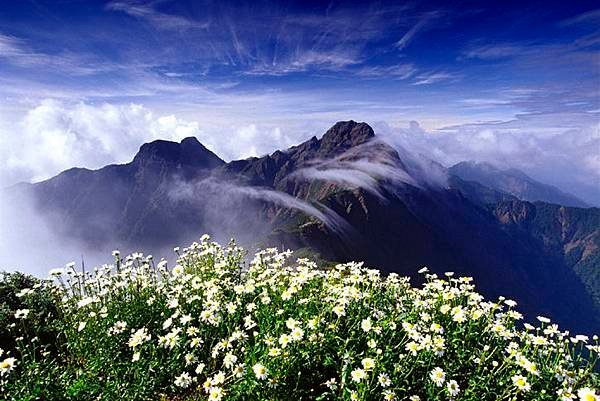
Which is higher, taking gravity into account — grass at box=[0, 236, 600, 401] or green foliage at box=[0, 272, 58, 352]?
grass at box=[0, 236, 600, 401]

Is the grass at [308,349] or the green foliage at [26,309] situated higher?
the grass at [308,349]

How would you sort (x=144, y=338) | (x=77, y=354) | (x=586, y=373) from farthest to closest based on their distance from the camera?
1. (x=77, y=354)
2. (x=144, y=338)
3. (x=586, y=373)

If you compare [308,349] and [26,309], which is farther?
[26,309]

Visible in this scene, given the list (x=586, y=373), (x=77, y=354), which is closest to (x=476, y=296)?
(x=586, y=373)

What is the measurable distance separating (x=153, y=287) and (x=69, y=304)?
5.72 ft

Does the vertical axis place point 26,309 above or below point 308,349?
below

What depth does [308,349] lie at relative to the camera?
20.5ft

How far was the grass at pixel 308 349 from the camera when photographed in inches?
233

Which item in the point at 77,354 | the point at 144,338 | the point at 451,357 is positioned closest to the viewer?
the point at 451,357

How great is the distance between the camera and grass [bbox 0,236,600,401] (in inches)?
233

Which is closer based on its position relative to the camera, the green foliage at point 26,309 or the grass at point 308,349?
the grass at point 308,349

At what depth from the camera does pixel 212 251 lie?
10570 millimetres

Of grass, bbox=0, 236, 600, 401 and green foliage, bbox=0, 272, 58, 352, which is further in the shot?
green foliage, bbox=0, 272, 58, 352

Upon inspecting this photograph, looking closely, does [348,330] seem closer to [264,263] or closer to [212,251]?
[264,263]
